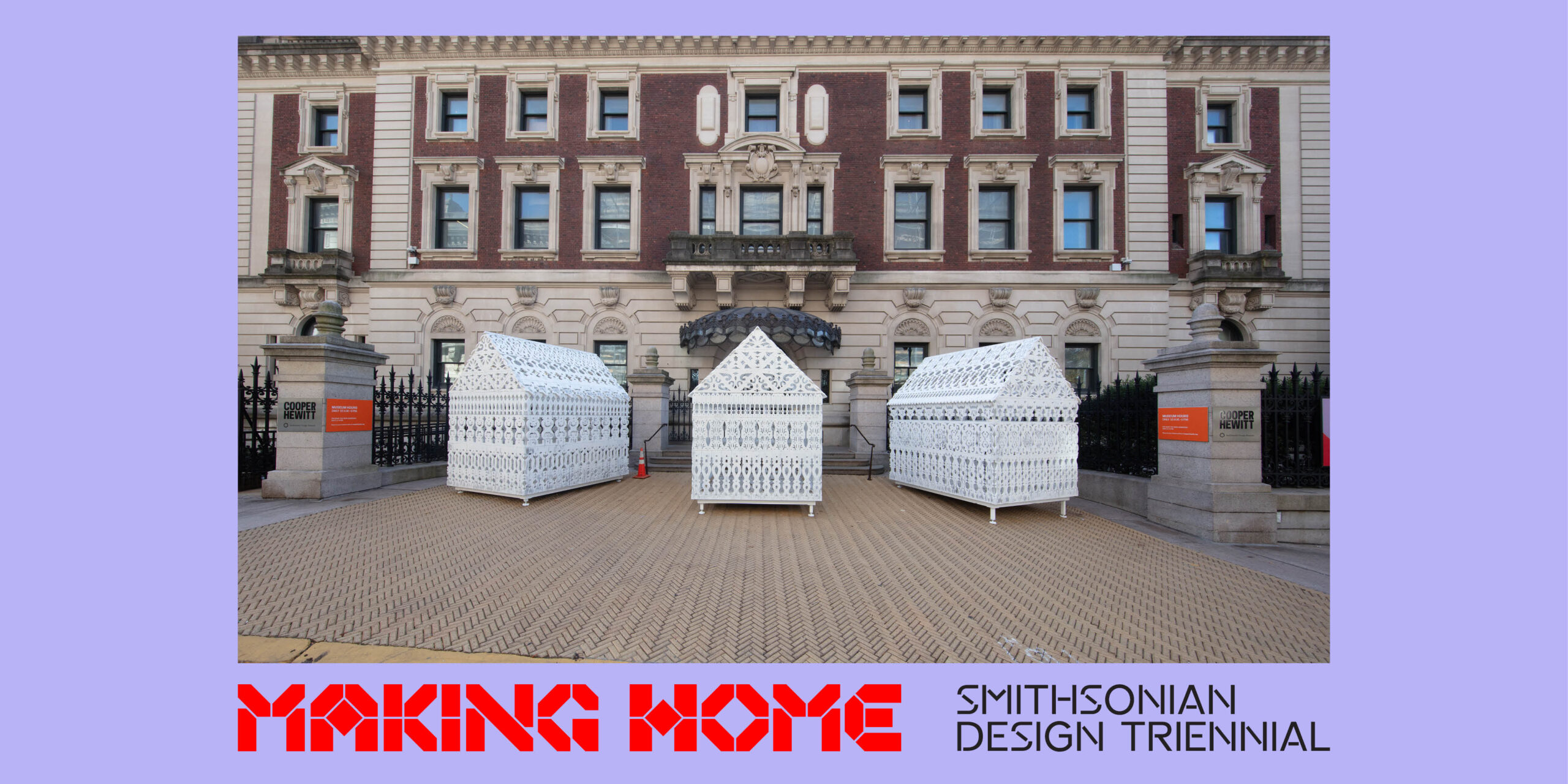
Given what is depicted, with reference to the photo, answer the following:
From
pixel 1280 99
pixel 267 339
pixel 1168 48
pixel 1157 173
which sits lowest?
pixel 267 339

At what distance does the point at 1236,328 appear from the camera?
56.7ft

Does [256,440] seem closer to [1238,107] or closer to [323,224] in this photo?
[323,224]

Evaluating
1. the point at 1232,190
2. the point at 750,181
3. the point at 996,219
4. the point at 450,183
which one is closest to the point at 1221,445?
the point at 996,219

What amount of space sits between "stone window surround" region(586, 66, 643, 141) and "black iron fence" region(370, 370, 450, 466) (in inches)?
317

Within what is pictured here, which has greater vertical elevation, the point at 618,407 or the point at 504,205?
the point at 504,205

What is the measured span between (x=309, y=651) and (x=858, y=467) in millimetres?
9787

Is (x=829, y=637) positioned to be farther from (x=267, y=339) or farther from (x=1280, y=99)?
(x=1280, y=99)

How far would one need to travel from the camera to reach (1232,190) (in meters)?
17.1

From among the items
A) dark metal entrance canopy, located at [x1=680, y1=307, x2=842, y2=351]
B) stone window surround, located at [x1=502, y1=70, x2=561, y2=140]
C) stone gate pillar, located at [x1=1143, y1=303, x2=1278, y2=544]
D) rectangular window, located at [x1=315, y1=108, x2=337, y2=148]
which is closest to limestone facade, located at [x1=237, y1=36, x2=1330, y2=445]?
stone window surround, located at [x1=502, y1=70, x2=561, y2=140]

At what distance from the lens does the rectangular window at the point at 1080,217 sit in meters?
17.0

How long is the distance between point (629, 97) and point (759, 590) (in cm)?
1719

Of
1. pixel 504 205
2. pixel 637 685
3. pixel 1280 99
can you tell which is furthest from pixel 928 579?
pixel 1280 99

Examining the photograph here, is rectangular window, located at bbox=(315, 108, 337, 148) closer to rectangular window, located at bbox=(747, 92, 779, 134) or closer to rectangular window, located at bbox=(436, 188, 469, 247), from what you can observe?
rectangular window, located at bbox=(436, 188, 469, 247)

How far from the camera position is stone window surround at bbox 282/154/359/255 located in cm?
1758
